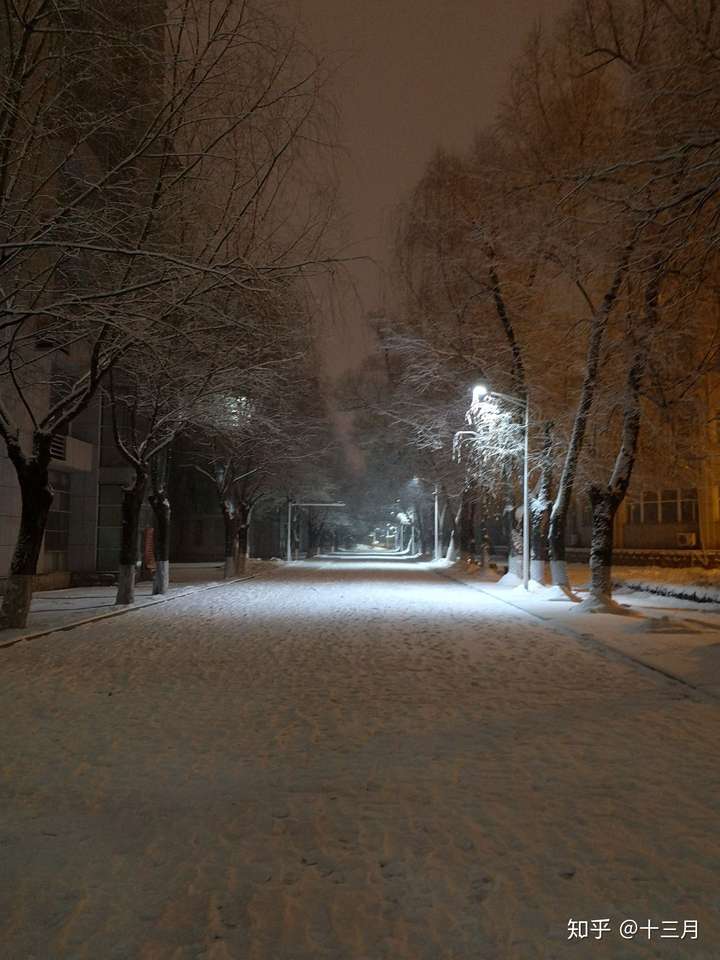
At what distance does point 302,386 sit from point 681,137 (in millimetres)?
23860

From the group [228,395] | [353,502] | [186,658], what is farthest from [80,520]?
[353,502]

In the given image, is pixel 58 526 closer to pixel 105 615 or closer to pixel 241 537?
pixel 241 537

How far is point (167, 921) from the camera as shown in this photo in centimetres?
381

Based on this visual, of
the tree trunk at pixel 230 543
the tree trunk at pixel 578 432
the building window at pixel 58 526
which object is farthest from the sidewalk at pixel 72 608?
the tree trunk at pixel 578 432

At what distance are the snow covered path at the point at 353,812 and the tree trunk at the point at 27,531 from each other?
5.60 meters

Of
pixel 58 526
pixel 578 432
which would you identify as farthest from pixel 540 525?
pixel 58 526

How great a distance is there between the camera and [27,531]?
16.2 meters

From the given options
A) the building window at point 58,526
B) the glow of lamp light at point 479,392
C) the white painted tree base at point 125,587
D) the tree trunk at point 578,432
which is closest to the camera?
the tree trunk at point 578,432

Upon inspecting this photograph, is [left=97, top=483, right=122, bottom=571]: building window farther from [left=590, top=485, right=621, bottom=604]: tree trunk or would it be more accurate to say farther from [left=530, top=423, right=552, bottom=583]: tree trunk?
[left=590, top=485, right=621, bottom=604]: tree trunk

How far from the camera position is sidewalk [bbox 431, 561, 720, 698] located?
11.4 meters

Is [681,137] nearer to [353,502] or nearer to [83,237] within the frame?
[83,237]

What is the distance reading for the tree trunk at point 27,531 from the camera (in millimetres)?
16188

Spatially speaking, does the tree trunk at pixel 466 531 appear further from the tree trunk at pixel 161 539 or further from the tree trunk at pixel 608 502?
the tree trunk at pixel 608 502

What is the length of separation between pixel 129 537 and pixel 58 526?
1450cm
